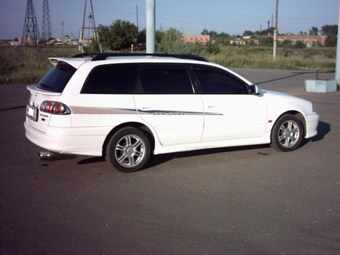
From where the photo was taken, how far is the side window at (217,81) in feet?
25.7

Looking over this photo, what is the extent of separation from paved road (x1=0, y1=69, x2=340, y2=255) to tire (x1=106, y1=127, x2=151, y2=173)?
0.17 meters

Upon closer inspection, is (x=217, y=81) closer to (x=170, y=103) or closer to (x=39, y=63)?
(x=170, y=103)

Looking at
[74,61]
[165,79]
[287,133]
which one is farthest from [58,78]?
[287,133]

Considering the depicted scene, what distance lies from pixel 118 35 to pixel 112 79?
41.1 m

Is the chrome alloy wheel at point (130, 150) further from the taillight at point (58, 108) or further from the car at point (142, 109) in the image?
the taillight at point (58, 108)

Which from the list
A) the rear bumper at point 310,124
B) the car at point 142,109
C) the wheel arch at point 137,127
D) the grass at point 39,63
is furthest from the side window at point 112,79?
the grass at point 39,63

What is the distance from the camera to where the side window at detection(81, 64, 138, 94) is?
700 centimetres

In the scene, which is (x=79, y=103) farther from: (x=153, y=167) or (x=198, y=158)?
(x=198, y=158)

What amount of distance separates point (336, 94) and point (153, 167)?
43.5ft

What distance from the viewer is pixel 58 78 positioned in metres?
7.12

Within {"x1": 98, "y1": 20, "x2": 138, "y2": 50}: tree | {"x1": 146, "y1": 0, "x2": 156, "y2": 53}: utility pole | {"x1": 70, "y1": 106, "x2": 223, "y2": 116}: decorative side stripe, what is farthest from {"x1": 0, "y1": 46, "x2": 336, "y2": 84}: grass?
{"x1": 70, "y1": 106, "x2": 223, "y2": 116}: decorative side stripe

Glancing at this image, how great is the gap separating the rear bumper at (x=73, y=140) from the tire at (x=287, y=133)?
10.6 feet

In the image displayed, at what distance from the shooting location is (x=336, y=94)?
18703 mm

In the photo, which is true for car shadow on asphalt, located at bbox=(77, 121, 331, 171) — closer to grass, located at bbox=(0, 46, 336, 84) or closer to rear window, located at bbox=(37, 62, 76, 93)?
rear window, located at bbox=(37, 62, 76, 93)
